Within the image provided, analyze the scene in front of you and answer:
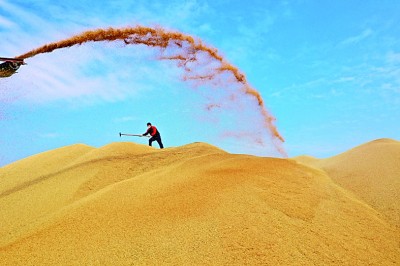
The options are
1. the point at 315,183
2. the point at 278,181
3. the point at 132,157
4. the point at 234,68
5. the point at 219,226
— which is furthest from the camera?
the point at 234,68

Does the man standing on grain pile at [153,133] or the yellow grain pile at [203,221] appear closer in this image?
the yellow grain pile at [203,221]

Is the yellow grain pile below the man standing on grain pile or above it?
below

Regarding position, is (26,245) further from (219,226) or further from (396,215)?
(396,215)

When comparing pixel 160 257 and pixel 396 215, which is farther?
pixel 396 215

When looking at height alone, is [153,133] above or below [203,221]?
above

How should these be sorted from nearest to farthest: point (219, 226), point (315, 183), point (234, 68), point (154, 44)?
point (219, 226)
point (315, 183)
point (154, 44)
point (234, 68)

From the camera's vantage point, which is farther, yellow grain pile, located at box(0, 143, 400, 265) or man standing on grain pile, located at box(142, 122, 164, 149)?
man standing on grain pile, located at box(142, 122, 164, 149)

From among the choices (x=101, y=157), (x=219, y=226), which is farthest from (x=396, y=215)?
(x=101, y=157)

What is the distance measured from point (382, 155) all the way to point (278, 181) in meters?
5.26

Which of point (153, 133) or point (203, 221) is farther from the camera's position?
point (153, 133)

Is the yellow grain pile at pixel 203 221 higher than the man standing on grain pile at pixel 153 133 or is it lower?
lower

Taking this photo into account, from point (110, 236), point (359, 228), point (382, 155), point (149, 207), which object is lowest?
point (359, 228)

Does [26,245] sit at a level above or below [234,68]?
below

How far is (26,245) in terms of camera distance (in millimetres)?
5406
